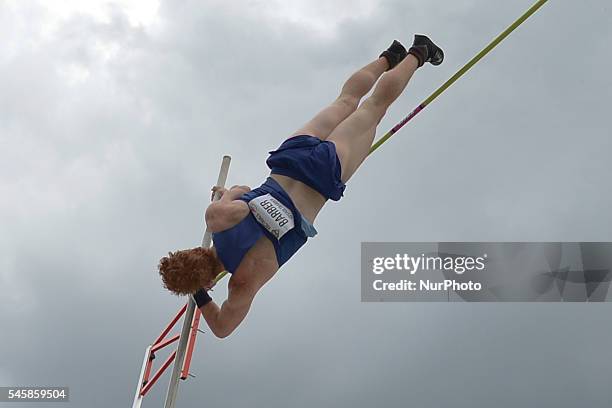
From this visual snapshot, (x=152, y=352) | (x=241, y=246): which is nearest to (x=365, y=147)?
(x=241, y=246)

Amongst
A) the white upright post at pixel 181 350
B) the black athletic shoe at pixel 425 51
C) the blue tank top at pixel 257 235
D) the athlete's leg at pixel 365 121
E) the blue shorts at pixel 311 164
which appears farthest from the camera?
the black athletic shoe at pixel 425 51

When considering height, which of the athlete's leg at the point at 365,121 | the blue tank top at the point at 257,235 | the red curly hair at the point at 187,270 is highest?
the athlete's leg at the point at 365,121

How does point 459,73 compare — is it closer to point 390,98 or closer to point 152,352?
point 390,98

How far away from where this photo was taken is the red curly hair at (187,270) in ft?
18.4

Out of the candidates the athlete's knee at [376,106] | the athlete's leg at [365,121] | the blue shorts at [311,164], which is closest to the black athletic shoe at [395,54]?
the athlete's leg at [365,121]

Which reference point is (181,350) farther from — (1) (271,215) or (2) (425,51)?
(2) (425,51)

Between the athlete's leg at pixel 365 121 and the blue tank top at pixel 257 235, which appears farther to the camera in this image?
the athlete's leg at pixel 365 121

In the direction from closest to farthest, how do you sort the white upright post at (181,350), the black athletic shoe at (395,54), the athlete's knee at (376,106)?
1. the white upright post at (181,350)
2. the athlete's knee at (376,106)
3. the black athletic shoe at (395,54)

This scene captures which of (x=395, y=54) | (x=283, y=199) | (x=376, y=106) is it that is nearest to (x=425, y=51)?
(x=395, y=54)

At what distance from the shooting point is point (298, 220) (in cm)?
603

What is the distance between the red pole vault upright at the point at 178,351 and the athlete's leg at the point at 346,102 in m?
0.97

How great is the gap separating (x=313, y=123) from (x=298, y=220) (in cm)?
105

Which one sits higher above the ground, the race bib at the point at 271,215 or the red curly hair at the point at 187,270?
the race bib at the point at 271,215

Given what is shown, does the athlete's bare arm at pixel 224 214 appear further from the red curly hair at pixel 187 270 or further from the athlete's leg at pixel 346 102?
the athlete's leg at pixel 346 102
